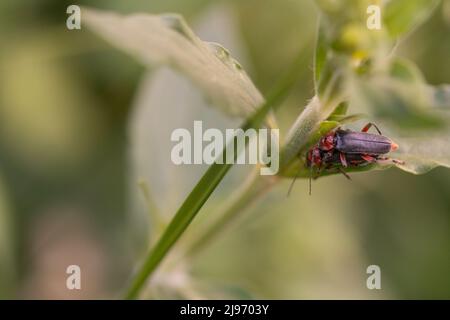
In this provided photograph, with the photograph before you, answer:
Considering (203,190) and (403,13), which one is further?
(203,190)

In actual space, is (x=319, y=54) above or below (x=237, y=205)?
above

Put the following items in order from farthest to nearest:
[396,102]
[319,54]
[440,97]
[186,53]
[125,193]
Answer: [125,193]
[186,53]
[319,54]
[440,97]
[396,102]

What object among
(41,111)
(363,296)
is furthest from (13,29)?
(363,296)

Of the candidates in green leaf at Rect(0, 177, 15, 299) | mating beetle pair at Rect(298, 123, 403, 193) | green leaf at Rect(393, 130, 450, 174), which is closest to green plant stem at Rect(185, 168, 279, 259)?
mating beetle pair at Rect(298, 123, 403, 193)

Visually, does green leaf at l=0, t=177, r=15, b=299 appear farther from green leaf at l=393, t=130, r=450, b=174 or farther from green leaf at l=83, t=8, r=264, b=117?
green leaf at l=393, t=130, r=450, b=174

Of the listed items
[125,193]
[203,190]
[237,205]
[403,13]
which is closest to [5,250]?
[125,193]

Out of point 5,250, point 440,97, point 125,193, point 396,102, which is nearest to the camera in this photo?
point 396,102

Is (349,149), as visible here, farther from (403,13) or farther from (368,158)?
(403,13)

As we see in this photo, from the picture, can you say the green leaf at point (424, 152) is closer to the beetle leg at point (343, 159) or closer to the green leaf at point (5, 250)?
the beetle leg at point (343, 159)
